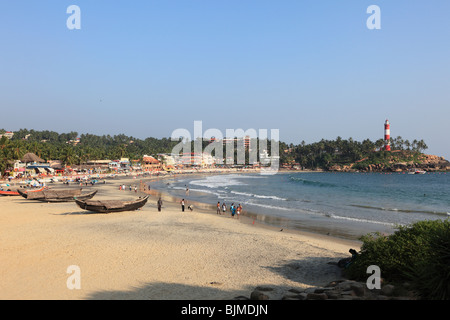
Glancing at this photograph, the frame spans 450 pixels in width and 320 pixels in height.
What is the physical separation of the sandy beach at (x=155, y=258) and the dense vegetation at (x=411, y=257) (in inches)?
69.1

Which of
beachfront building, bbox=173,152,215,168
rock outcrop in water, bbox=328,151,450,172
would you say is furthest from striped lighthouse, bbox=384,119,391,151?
beachfront building, bbox=173,152,215,168

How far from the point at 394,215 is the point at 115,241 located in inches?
1081

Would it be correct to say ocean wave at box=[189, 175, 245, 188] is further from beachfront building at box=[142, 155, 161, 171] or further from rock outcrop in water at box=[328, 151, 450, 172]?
rock outcrop in water at box=[328, 151, 450, 172]

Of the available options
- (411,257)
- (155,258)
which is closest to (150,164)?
(155,258)

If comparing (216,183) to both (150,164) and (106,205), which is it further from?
(150,164)

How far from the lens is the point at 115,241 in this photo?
18094 millimetres

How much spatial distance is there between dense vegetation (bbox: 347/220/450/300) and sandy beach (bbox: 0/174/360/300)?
5.76 ft

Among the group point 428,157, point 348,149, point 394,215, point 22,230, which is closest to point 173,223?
point 22,230

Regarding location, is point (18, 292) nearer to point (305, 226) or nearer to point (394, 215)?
point (305, 226)

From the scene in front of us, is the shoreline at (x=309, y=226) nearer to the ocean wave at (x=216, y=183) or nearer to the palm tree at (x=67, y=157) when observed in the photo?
the ocean wave at (x=216, y=183)

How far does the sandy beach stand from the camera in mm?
11062

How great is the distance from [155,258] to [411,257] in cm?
1041

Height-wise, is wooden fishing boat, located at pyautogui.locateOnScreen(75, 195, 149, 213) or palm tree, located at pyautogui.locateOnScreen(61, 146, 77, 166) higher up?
palm tree, located at pyautogui.locateOnScreen(61, 146, 77, 166)

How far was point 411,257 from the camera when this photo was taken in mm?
10273
